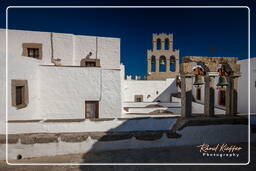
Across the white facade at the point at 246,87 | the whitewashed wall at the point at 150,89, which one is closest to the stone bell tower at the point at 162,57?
the whitewashed wall at the point at 150,89

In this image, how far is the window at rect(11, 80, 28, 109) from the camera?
205 inches

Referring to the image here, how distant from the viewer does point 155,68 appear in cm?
1858

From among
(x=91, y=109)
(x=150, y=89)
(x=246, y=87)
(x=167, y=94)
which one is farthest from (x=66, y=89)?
(x=167, y=94)

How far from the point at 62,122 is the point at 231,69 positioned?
23.5ft

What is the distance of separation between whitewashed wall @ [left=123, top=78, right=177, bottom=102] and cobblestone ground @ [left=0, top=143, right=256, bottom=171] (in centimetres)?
1206

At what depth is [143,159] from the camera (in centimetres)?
414

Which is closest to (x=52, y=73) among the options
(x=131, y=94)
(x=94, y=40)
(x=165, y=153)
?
(x=94, y=40)

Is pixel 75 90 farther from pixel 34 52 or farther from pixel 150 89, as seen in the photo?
pixel 150 89

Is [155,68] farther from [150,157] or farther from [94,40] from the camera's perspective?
[150,157]

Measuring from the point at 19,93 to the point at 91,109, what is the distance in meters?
3.25

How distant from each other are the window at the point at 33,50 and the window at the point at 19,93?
343cm

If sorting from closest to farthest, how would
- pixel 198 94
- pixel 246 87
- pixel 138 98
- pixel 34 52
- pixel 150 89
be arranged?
1. pixel 246 87
2. pixel 34 52
3. pixel 198 94
4. pixel 138 98
5. pixel 150 89

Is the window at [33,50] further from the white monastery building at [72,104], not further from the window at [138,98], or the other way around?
the window at [138,98]

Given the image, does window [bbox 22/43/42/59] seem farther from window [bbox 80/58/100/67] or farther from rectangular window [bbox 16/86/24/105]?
rectangular window [bbox 16/86/24/105]
